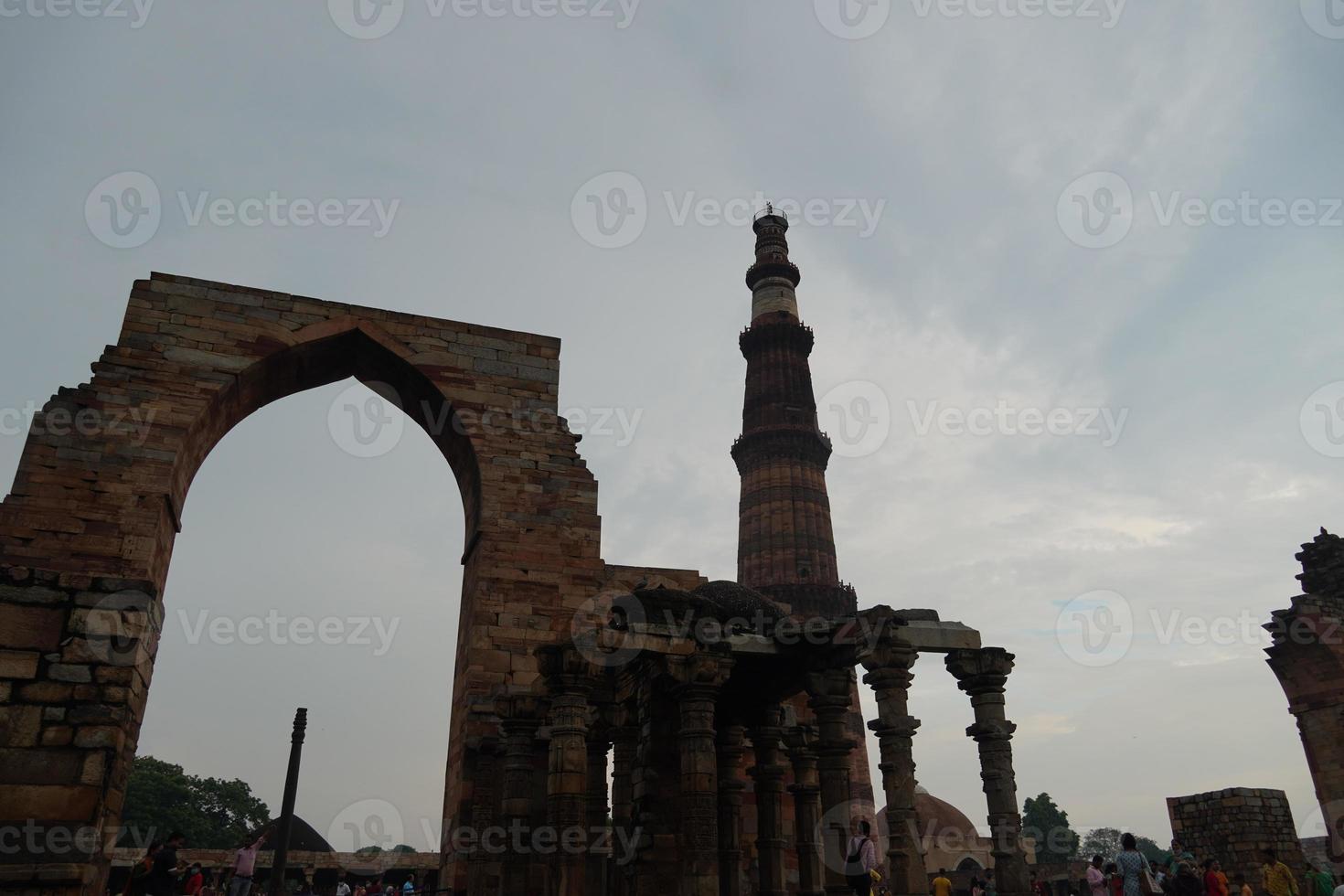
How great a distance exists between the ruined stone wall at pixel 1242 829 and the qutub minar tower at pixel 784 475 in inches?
442

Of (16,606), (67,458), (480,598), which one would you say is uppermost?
(67,458)

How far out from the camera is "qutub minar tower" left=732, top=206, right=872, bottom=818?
91.8 feet

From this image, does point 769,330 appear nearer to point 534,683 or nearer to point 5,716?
point 534,683

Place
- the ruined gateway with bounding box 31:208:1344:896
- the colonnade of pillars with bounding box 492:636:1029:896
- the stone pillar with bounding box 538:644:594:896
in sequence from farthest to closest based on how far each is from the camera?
the stone pillar with bounding box 538:644:594:896, the colonnade of pillars with bounding box 492:636:1029:896, the ruined gateway with bounding box 31:208:1344:896

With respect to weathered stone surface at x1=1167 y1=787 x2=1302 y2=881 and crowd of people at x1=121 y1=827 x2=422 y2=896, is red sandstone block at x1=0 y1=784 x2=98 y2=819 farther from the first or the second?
weathered stone surface at x1=1167 y1=787 x2=1302 y2=881

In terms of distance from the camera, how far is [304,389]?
15.5 meters

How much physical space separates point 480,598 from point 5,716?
709cm

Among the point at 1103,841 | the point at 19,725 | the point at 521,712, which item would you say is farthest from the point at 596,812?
the point at 1103,841

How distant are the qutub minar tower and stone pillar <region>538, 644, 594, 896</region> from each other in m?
18.3

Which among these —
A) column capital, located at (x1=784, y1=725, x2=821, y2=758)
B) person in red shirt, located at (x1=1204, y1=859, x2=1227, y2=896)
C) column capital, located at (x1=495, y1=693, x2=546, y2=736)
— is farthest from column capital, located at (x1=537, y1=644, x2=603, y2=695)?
person in red shirt, located at (x1=1204, y1=859, x2=1227, y2=896)

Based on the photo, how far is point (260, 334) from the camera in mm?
13984

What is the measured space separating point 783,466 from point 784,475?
30cm

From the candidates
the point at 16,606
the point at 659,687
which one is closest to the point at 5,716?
the point at 16,606

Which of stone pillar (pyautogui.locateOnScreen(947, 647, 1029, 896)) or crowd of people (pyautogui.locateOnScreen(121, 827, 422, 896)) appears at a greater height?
stone pillar (pyautogui.locateOnScreen(947, 647, 1029, 896))
